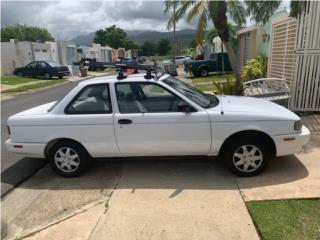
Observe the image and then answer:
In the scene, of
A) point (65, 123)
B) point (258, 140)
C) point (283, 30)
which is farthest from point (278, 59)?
point (65, 123)

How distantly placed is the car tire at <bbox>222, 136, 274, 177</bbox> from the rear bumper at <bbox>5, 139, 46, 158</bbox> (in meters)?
2.90

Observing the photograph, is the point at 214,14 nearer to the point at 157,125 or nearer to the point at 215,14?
the point at 215,14

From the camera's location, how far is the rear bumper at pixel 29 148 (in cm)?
482

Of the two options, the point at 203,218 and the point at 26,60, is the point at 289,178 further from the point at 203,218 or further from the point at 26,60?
the point at 26,60

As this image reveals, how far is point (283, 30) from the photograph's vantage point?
9719mm

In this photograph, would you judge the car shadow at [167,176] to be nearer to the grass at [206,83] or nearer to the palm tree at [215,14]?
the palm tree at [215,14]

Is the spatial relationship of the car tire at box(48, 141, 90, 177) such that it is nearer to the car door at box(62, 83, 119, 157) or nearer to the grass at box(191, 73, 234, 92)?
the car door at box(62, 83, 119, 157)

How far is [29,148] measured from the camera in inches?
192

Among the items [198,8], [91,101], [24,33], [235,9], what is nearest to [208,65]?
[235,9]

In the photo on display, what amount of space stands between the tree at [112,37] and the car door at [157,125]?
86274 millimetres

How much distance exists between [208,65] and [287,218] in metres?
20.3

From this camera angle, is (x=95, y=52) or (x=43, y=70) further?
(x=95, y=52)

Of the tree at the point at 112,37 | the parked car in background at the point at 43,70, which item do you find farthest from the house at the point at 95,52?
the tree at the point at 112,37

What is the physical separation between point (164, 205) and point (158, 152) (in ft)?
3.21
